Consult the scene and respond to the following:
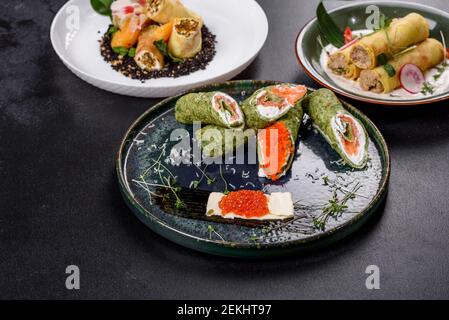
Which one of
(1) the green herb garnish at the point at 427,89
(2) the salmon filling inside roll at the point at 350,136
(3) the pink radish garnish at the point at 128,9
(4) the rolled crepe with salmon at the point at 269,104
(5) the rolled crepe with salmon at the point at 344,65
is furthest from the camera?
(3) the pink radish garnish at the point at 128,9

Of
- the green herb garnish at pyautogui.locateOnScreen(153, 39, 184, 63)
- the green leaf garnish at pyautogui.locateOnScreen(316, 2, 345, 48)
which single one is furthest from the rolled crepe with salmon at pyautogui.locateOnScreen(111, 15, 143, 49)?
the green leaf garnish at pyautogui.locateOnScreen(316, 2, 345, 48)

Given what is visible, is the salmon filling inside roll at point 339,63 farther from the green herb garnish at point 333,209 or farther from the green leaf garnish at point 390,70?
the green herb garnish at point 333,209

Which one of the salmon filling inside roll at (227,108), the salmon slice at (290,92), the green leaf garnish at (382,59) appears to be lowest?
the salmon filling inside roll at (227,108)

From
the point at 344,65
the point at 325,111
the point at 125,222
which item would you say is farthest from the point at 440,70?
the point at 125,222

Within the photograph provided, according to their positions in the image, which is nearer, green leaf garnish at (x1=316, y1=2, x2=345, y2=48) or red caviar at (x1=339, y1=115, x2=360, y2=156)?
red caviar at (x1=339, y1=115, x2=360, y2=156)

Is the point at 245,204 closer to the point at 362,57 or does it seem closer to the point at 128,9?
the point at 362,57

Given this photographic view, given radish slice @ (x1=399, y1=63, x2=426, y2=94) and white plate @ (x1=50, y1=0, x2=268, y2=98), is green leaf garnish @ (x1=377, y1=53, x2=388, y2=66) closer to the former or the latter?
radish slice @ (x1=399, y1=63, x2=426, y2=94)

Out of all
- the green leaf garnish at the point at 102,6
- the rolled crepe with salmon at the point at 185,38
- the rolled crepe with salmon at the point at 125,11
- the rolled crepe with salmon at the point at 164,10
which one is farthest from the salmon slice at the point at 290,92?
the green leaf garnish at the point at 102,6
